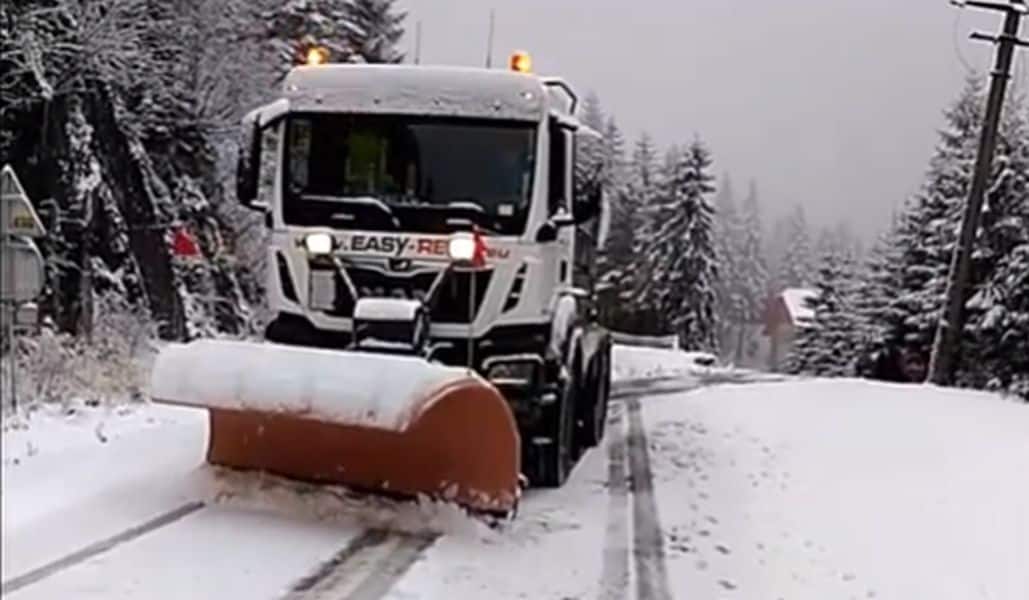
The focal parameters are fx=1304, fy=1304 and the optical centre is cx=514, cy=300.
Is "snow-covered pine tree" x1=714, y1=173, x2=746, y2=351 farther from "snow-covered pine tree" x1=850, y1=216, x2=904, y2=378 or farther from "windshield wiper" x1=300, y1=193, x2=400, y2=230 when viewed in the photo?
"windshield wiper" x1=300, y1=193, x2=400, y2=230

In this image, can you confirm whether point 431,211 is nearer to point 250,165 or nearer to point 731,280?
point 250,165

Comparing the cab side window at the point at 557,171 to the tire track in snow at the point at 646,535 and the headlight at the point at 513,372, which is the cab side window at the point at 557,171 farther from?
the tire track in snow at the point at 646,535

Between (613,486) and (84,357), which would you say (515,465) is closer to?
(613,486)

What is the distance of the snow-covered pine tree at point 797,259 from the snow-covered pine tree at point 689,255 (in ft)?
190

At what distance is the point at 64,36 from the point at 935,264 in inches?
936

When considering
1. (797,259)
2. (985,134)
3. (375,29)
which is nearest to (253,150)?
(985,134)

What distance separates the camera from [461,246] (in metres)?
8.95

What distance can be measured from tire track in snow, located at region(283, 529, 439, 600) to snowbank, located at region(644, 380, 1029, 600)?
4.76ft

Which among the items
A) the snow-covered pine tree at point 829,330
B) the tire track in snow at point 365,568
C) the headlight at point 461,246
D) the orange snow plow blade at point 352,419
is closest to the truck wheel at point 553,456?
the headlight at point 461,246

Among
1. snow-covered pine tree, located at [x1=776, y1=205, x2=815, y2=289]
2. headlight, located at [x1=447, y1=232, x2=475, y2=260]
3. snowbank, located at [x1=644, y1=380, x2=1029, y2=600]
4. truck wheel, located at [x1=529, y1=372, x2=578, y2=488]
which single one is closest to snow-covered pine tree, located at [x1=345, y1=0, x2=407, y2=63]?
snowbank, located at [x1=644, y1=380, x2=1029, y2=600]

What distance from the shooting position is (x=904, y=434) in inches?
499

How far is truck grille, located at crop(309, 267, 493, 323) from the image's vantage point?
9055mm

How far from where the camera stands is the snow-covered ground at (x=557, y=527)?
18.8 ft

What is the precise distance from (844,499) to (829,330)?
41.7 meters
